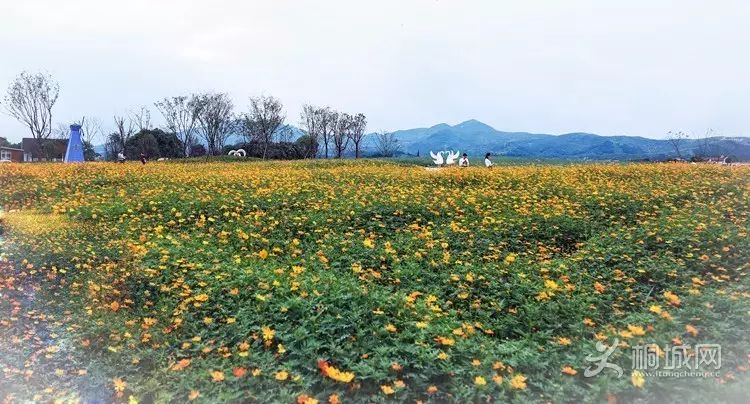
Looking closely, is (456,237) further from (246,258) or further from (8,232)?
(8,232)

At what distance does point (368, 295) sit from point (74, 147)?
24.1 metres

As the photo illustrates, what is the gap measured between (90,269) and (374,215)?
4076 mm

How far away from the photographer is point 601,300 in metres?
4.72

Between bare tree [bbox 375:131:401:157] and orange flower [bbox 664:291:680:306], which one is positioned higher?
bare tree [bbox 375:131:401:157]

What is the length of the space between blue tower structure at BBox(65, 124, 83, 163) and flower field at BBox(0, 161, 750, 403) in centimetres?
1606

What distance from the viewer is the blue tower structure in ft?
75.8

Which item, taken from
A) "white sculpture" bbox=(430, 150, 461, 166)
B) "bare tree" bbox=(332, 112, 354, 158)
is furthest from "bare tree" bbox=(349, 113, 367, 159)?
"white sculpture" bbox=(430, 150, 461, 166)

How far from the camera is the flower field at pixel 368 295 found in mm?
3490

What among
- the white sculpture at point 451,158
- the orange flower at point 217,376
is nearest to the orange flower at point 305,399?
the orange flower at point 217,376

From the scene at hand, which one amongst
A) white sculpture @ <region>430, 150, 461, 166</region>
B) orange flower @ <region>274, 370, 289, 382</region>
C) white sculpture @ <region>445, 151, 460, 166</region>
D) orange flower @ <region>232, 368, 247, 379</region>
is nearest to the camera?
orange flower @ <region>274, 370, 289, 382</region>

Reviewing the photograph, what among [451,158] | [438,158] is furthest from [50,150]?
[451,158]

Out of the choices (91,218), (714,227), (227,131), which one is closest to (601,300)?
(714,227)

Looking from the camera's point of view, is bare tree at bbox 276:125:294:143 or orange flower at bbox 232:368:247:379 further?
bare tree at bbox 276:125:294:143

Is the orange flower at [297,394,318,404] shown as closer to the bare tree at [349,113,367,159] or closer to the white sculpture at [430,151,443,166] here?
the white sculpture at [430,151,443,166]
